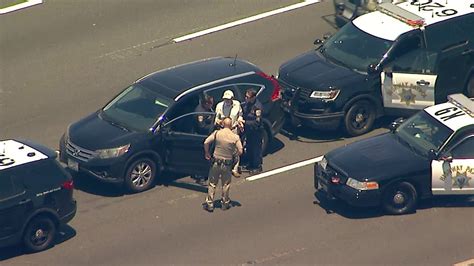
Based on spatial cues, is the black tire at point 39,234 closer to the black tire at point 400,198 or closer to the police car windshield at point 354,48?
the black tire at point 400,198

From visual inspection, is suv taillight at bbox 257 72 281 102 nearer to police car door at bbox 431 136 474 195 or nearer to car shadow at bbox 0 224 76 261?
police car door at bbox 431 136 474 195

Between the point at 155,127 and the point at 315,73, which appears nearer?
the point at 155,127

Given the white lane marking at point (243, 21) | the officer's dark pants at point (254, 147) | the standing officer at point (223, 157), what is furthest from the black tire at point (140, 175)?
the white lane marking at point (243, 21)

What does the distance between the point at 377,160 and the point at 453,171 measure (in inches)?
48.3

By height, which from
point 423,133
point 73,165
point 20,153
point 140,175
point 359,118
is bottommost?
point 359,118

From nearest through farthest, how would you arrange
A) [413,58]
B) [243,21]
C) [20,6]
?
[413,58] → [243,21] → [20,6]

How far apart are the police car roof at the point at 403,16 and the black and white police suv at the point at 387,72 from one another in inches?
0.8

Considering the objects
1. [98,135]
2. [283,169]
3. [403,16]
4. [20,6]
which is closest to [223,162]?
[283,169]

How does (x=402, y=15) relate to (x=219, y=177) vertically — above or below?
above

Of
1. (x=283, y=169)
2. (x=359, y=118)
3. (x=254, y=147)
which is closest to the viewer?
(x=254, y=147)

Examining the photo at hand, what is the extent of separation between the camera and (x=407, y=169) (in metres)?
19.7

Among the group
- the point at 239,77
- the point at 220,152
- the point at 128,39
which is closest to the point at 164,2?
the point at 128,39

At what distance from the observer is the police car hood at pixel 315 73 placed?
901 inches

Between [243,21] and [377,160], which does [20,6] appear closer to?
[243,21]
